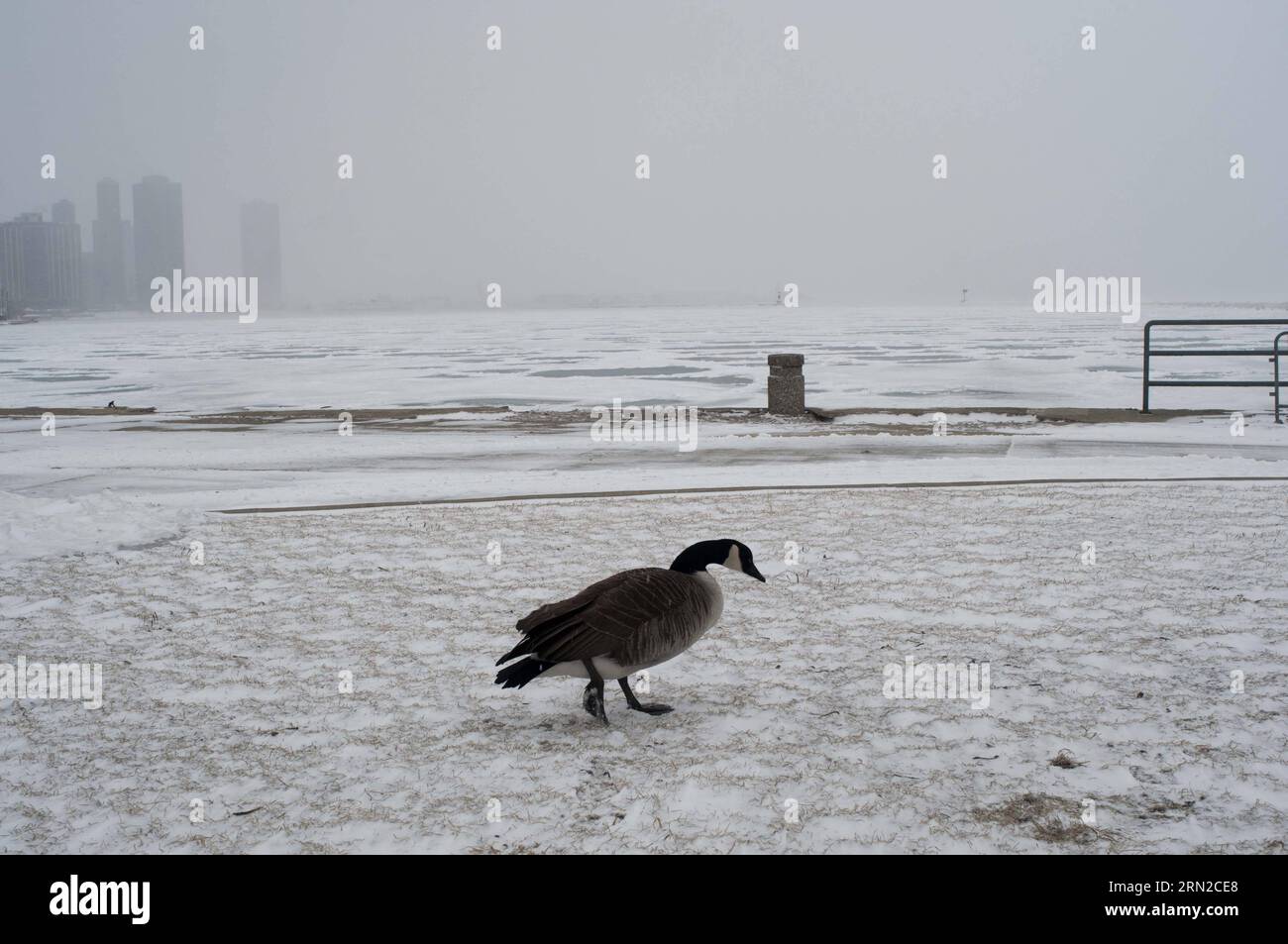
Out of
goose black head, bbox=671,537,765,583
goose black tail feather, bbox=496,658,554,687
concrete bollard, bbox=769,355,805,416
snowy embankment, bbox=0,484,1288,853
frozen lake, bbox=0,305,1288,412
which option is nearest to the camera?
snowy embankment, bbox=0,484,1288,853

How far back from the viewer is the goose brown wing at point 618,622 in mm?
4148

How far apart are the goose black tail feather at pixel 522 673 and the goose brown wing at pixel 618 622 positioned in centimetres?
3

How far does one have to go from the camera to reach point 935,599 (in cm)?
623

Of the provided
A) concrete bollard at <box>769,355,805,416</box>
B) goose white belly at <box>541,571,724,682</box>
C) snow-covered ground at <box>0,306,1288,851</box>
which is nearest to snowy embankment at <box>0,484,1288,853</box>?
snow-covered ground at <box>0,306,1288,851</box>

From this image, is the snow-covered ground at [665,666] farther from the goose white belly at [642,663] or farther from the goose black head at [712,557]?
the goose black head at [712,557]

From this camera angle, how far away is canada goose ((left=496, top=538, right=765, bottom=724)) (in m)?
4.14

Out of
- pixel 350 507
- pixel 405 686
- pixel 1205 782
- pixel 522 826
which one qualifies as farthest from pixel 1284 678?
pixel 350 507

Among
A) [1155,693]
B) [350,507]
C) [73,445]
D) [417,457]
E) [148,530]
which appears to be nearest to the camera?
[1155,693]

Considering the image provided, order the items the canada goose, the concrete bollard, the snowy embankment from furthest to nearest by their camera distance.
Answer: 1. the concrete bollard
2. the canada goose
3. the snowy embankment

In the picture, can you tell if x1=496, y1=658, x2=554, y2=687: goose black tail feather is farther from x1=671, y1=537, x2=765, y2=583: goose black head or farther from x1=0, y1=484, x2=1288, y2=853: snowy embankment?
x1=671, y1=537, x2=765, y2=583: goose black head

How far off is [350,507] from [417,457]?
136 inches

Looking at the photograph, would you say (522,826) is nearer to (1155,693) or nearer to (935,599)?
(1155,693)

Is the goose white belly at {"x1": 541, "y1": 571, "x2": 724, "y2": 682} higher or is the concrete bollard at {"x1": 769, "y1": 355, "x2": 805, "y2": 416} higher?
the concrete bollard at {"x1": 769, "y1": 355, "x2": 805, "y2": 416}
